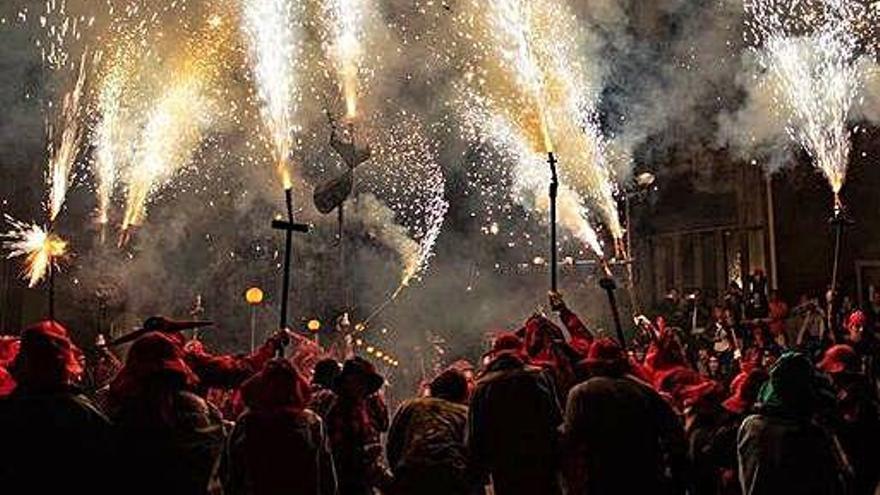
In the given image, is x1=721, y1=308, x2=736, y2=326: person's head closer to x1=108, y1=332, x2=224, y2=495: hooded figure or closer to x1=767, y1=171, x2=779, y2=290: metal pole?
x1=767, y1=171, x2=779, y2=290: metal pole

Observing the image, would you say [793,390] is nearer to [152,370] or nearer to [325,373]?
[325,373]

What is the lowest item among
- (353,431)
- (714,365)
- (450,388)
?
(714,365)

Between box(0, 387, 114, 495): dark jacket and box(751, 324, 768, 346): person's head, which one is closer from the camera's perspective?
box(0, 387, 114, 495): dark jacket

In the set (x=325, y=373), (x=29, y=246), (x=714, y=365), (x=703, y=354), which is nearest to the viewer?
(x=325, y=373)

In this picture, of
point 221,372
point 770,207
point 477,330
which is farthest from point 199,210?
point 221,372

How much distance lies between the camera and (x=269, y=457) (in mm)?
4848

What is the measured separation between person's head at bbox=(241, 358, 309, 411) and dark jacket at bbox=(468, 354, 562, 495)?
4.12 feet

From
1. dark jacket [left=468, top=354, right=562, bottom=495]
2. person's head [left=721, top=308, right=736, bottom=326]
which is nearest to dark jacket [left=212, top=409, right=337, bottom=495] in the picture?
dark jacket [left=468, top=354, right=562, bottom=495]

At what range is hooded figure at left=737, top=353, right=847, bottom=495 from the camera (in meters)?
4.94

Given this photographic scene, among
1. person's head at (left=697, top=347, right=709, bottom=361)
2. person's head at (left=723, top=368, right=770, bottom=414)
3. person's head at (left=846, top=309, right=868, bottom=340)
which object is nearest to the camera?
person's head at (left=723, top=368, right=770, bottom=414)

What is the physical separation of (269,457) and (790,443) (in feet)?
8.88

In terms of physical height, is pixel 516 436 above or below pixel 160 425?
below

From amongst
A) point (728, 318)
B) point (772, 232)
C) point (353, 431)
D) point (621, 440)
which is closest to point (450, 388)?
point (353, 431)

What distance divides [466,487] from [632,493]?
37.5 inches
